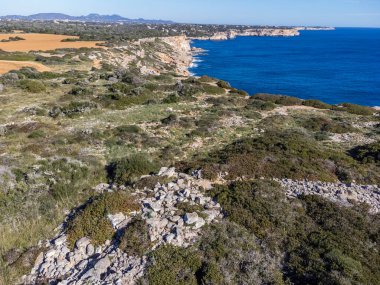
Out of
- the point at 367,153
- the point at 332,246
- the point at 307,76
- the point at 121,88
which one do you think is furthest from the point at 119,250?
the point at 307,76

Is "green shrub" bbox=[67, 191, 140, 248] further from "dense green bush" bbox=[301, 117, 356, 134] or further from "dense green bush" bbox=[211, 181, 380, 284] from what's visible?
"dense green bush" bbox=[301, 117, 356, 134]

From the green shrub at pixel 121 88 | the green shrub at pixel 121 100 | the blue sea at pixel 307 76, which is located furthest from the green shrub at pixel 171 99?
the blue sea at pixel 307 76

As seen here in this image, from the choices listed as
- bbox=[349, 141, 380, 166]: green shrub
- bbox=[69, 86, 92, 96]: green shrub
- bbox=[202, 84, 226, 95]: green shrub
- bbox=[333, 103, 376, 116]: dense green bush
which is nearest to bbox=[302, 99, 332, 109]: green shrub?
bbox=[333, 103, 376, 116]: dense green bush

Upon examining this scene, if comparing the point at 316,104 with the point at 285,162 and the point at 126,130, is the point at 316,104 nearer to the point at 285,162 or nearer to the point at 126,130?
the point at 285,162

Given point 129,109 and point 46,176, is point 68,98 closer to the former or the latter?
point 129,109

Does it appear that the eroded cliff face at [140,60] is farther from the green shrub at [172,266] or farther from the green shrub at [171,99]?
the green shrub at [172,266]

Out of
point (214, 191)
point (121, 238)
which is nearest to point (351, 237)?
point (214, 191)
